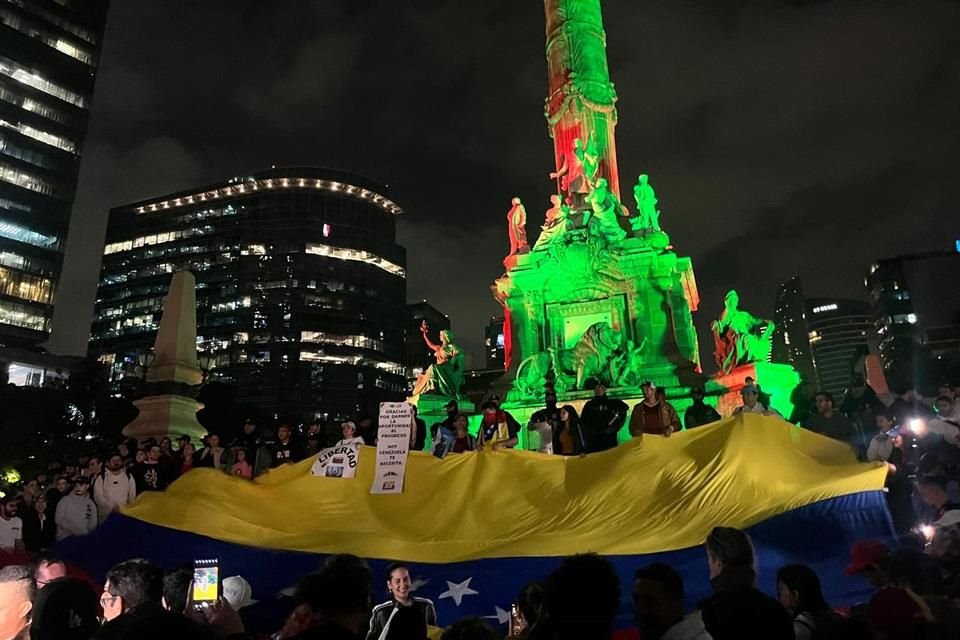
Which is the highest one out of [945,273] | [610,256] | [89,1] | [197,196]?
[89,1]

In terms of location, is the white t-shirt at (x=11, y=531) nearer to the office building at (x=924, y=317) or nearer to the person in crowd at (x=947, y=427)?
the person in crowd at (x=947, y=427)

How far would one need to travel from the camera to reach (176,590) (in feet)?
18.0

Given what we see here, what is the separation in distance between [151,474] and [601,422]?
26.1 ft

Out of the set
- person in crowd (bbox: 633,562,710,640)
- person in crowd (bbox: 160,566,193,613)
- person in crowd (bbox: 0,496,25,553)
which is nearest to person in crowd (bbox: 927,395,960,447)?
person in crowd (bbox: 633,562,710,640)

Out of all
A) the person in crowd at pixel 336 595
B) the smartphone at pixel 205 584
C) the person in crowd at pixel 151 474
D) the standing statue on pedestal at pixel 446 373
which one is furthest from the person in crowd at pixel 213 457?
the standing statue on pedestal at pixel 446 373

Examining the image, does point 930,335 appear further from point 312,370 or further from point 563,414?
point 312,370

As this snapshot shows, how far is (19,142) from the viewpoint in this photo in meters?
84.6

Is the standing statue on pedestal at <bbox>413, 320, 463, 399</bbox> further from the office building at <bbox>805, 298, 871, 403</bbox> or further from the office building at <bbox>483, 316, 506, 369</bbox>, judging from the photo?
the office building at <bbox>805, 298, 871, 403</bbox>

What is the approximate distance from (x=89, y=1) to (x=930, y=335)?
11200cm

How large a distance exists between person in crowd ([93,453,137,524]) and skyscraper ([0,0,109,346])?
83.6m

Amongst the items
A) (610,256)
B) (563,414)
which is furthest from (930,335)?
(563,414)

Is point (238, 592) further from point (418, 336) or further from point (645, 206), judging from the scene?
point (418, 336)

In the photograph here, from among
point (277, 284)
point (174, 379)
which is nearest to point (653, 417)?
point (174, 379)

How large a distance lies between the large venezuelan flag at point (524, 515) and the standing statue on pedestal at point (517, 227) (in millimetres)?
22460
